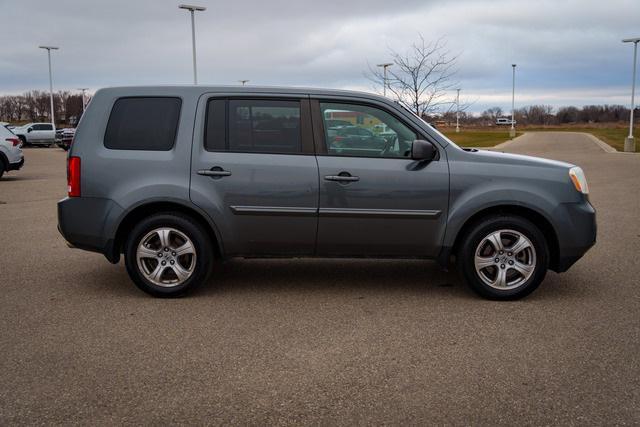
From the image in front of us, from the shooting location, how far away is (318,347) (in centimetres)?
450

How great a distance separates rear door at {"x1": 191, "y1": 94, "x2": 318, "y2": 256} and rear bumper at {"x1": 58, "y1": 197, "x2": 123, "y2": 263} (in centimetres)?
75

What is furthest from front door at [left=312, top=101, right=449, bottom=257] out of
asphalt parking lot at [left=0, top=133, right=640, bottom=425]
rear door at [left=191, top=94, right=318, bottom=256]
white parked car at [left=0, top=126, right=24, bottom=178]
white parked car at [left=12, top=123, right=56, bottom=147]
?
white parked car at [left=12, top=123, right=56, bottom=147]

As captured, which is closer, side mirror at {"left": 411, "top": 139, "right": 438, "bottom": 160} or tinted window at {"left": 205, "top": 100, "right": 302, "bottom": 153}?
side mirror at {"left": 411, "top": 139, "right": 438, "bottom": 160}

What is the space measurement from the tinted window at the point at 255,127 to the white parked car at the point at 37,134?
44023 mm

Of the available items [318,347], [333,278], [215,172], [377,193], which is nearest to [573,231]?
[377,193]

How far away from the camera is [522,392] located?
3.74 m

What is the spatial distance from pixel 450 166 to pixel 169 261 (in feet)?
8.27

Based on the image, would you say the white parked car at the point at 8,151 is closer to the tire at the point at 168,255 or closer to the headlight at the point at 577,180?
the tire at the point at 168,255

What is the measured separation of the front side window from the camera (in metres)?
5.65

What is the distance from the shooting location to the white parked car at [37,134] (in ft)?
149

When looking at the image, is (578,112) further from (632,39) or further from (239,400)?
(239,400)

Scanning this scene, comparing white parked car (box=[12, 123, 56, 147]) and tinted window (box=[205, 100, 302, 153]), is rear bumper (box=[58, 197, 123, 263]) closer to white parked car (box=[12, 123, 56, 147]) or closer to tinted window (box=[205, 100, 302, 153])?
tinted window (box=[205, 100, 302, 153])

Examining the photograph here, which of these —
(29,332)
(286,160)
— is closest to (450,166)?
(286,160)

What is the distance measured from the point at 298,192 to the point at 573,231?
2344mm
